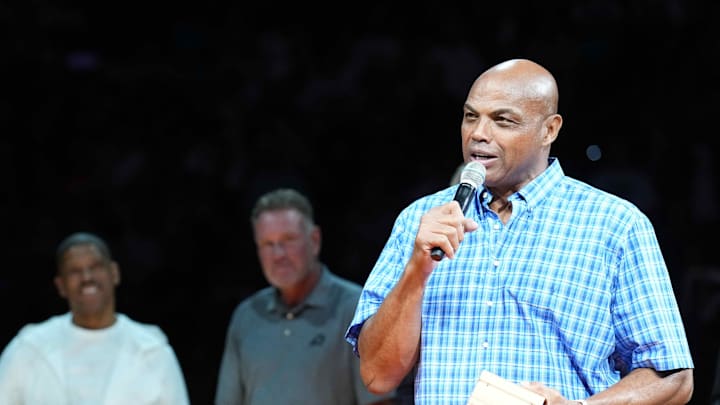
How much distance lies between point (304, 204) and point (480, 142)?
2134mm

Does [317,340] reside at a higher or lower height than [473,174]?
lower

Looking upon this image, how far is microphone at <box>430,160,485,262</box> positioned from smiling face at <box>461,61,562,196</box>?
0.06 metres

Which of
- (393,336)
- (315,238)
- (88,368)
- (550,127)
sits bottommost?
(88,368)

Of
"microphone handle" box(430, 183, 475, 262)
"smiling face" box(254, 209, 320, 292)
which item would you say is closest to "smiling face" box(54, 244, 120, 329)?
"smiling face" box(254, 209, 320, 292)

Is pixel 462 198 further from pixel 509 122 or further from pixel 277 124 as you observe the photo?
pixel 277 124

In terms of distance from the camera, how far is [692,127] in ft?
20.0

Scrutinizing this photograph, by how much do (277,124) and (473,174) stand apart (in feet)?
14.2

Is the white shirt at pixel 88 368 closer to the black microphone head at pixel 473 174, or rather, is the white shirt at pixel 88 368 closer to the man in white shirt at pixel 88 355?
the man in white shirt at pixel 88 355

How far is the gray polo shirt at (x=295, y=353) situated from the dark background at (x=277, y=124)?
110cm

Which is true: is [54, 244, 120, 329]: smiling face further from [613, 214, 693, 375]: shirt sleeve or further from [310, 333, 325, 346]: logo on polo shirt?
[613, 214, 693, 375]: shirt sleeve

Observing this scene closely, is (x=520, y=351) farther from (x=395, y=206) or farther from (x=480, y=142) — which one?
(x=395, y=206)

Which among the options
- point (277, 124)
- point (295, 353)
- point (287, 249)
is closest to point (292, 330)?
point (295, 353)

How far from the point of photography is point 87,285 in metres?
4.36

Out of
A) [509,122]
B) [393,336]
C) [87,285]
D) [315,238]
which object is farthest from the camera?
[315,238]
